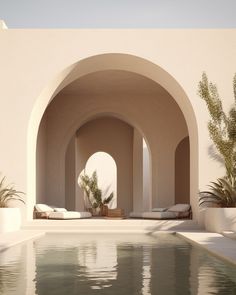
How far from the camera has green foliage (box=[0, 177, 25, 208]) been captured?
12.8m

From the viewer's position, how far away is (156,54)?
1366 centimetres

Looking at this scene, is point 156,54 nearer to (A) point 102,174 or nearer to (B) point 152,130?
(B) point 152,130

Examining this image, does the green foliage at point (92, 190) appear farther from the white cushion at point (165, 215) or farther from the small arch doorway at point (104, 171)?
the white cushion at point (165, 215)

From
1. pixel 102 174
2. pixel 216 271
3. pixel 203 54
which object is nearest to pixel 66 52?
pixel 203 54

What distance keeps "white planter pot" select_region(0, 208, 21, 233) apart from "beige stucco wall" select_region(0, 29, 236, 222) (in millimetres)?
907

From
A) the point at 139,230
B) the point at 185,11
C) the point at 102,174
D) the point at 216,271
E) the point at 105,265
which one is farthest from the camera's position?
the point at 102,174

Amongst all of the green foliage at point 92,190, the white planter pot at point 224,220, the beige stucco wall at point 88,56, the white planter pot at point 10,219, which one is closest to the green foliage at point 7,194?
the beige stucco wall at point 88,56

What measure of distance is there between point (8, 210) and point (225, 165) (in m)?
5.39

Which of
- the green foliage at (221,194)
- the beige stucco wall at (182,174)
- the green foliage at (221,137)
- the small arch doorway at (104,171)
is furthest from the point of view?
the small arch doorway at (104,171)

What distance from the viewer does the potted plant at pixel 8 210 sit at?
39.6ft

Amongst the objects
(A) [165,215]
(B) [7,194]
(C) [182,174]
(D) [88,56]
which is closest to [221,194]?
(A) [165,215]

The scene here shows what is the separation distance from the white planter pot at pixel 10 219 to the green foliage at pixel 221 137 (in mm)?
4587

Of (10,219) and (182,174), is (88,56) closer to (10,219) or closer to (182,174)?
(10,219)

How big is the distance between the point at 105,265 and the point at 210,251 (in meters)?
2.03
